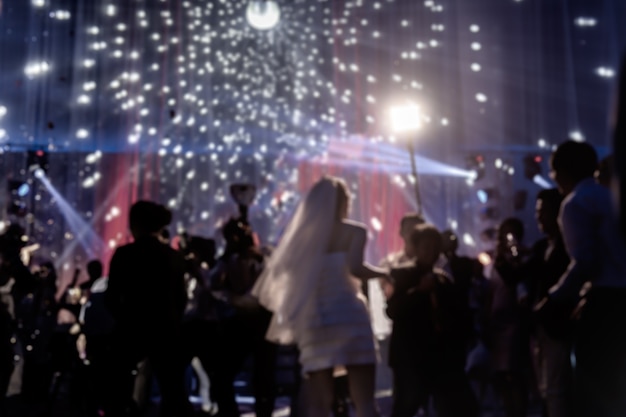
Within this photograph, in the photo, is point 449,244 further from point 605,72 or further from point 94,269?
point 605,72

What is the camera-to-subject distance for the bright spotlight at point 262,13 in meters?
22.2

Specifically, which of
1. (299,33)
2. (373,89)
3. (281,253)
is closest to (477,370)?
(281,253)

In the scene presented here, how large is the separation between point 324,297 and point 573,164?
5.00 feet

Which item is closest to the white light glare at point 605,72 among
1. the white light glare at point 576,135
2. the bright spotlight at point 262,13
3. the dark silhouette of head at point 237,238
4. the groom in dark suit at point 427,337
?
the white light glare at point 576,135

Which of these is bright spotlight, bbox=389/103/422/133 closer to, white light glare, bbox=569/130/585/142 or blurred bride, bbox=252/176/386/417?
blurred bride, bbox=252/176/386/417

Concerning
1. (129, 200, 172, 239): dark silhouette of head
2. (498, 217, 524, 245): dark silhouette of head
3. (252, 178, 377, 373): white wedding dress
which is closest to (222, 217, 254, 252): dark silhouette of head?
(129, 200, 172, 239): dark silhouette of head

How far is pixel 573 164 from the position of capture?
113 inches

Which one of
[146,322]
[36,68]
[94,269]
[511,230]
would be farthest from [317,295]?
[36,68]

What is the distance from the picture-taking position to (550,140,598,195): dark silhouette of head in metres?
2.85

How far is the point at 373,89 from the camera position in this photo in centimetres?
2189

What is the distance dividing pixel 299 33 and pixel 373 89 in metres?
3.21

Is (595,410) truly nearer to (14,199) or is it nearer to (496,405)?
(496,405)

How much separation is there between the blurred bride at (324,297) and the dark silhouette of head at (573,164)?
123 centimetres

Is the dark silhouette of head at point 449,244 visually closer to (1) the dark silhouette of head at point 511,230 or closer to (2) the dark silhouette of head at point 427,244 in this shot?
(1) the dark silhouette of head at point 511,230
